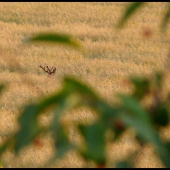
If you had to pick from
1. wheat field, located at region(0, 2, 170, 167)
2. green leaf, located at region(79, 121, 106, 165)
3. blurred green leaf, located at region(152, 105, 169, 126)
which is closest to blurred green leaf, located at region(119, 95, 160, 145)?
green leaf, located at region(79, 121, 106, 165)

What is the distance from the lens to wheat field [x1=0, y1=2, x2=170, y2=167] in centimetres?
528

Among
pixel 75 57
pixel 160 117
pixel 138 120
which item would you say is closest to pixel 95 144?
pixel 138 120

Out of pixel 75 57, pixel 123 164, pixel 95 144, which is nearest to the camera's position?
pixel 95 144

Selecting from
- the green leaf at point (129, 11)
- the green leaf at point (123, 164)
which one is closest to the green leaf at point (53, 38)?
the green leaf at point (129, 11)

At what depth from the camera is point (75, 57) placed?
33.8 feet

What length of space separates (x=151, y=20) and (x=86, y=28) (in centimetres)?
295

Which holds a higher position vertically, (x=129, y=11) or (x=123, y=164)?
(x=129, y=11)

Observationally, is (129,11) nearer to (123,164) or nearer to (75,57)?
(123,164)

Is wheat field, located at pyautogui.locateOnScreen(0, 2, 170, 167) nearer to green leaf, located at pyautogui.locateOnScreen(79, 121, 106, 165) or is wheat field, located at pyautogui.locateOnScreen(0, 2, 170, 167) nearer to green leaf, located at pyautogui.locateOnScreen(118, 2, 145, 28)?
green leaf, located at pyautogui.locateOnScreen(118, 2, 145, 28)

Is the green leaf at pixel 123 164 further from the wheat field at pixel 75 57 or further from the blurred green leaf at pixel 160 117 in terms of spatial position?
the wheat field at pixel 75 57

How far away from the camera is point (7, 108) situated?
266 inches

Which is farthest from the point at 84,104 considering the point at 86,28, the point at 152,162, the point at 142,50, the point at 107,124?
the point at 86,28

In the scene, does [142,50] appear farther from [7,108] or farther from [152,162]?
[152,162]

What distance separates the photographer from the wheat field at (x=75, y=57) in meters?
5.28
